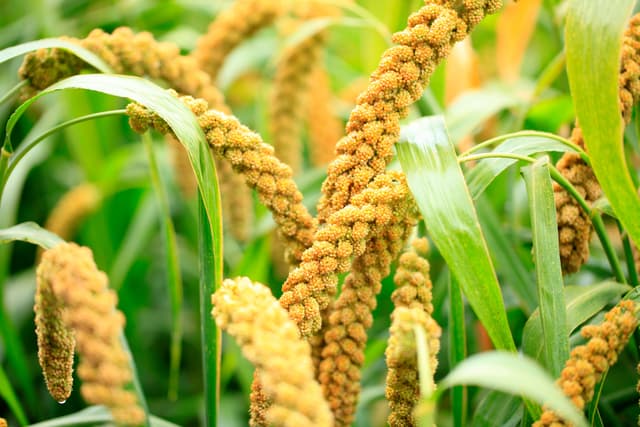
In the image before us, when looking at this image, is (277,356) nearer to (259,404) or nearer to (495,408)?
(259,404)

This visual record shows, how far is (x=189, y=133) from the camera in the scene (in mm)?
725

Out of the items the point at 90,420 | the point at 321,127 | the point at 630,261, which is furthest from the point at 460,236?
the point at 321,127

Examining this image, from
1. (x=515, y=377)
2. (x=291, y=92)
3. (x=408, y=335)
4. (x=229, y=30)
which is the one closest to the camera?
(x=515, y=377)

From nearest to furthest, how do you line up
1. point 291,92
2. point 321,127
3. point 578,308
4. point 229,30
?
point 578,308
point 229,30
point 291,92
point 321,127

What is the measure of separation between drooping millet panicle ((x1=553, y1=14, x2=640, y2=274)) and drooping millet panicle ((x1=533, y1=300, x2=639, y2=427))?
14 cm

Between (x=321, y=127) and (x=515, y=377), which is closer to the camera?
(x=515, y=377)

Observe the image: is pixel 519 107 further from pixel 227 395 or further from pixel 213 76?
pixel 227 395

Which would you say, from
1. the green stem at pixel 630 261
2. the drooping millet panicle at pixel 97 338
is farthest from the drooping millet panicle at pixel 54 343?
the green stem at pixel 630 261

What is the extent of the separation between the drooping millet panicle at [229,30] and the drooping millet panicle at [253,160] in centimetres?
55

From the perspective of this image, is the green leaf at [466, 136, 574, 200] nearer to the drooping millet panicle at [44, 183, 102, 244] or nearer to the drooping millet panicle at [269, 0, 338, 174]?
the drooping millet panicle at [269, 0, 338, 174]

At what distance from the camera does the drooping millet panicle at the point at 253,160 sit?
2.44ft

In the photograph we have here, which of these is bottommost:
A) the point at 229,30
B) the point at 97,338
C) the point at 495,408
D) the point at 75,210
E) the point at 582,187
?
the point at 495,408

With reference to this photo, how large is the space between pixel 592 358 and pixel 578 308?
8.1 inches

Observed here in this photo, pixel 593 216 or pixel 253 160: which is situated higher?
pixel 253 160
